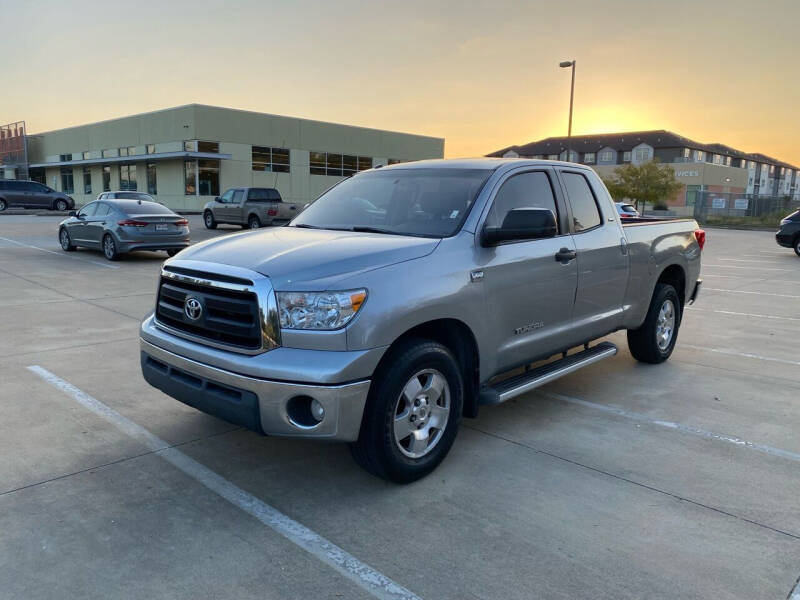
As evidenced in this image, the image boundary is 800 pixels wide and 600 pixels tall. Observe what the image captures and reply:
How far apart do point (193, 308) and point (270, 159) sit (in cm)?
4276

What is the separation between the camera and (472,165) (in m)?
4.72

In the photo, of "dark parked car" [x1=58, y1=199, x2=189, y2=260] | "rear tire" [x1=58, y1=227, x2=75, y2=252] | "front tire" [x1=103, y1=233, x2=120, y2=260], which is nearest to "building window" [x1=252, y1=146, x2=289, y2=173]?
"rear tire" [x1=58, y1=227, x2=75, y2=252]

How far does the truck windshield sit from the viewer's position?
170 inches

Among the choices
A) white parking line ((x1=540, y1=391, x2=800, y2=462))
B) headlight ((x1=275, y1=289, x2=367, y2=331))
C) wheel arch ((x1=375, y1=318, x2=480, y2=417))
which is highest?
headlight ((x1=275, y1=289, x2=367, y2=331))

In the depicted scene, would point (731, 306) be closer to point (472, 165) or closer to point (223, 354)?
point (472, 165)

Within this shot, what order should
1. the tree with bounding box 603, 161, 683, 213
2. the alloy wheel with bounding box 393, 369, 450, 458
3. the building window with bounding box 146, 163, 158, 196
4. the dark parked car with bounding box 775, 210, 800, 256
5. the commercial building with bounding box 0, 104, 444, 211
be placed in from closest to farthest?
the alloy wheel with bounding box 393, 369, 450, 458
the dark parked car with bounding box 775, 210, 800, 256
the commercial building with bounding box 0, 104, 444, 211
the building window with bounding box 146, 163, 158, 196
the tree with bounding box 603, 161, 683, 213

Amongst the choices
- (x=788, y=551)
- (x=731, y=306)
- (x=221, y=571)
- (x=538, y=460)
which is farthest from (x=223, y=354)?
(x=731, y=306)

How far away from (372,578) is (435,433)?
116 cm

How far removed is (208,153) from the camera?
132 ft

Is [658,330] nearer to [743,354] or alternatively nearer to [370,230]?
[743,354]

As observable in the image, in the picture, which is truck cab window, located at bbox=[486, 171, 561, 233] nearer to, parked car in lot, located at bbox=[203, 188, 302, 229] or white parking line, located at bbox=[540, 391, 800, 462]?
white parking line, located at bbox=[540, 391, 800, 462]

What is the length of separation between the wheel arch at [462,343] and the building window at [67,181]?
2247 inches

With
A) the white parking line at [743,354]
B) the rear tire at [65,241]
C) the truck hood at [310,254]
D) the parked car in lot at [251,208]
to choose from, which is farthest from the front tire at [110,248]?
the white parking line at [743,354]

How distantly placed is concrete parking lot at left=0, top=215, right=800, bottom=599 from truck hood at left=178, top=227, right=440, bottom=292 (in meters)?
1.31
